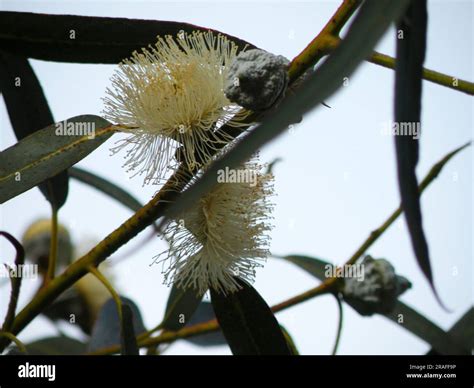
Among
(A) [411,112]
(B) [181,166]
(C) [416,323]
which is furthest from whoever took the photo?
(C) [416,323]

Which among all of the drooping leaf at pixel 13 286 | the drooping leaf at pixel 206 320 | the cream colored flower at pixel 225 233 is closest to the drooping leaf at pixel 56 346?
→ the drooping leaf at pixel 206 320

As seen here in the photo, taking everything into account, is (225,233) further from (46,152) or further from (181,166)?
(46,152)

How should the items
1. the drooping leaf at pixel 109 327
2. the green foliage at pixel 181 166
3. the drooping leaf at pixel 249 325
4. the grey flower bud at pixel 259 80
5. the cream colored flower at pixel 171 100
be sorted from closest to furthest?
the green foliage at pixel 181 166, the grey flower bud at pixel 259 80, the cream colored flower at pixel 171 100, the drooping leaf at pixel 249 325, the drooping leaf at pixel 109 327

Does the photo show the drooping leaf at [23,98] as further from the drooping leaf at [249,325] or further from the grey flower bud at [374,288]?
the grey flower bud at [374,288]

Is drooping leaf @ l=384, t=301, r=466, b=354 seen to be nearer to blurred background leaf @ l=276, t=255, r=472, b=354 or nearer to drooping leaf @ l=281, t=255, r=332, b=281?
blurred background leaf @ l=276, t=255, r=472, b=354

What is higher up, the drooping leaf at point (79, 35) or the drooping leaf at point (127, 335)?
the drooping leaf at point (79, 35)

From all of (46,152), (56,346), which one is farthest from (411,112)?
(56,346)
